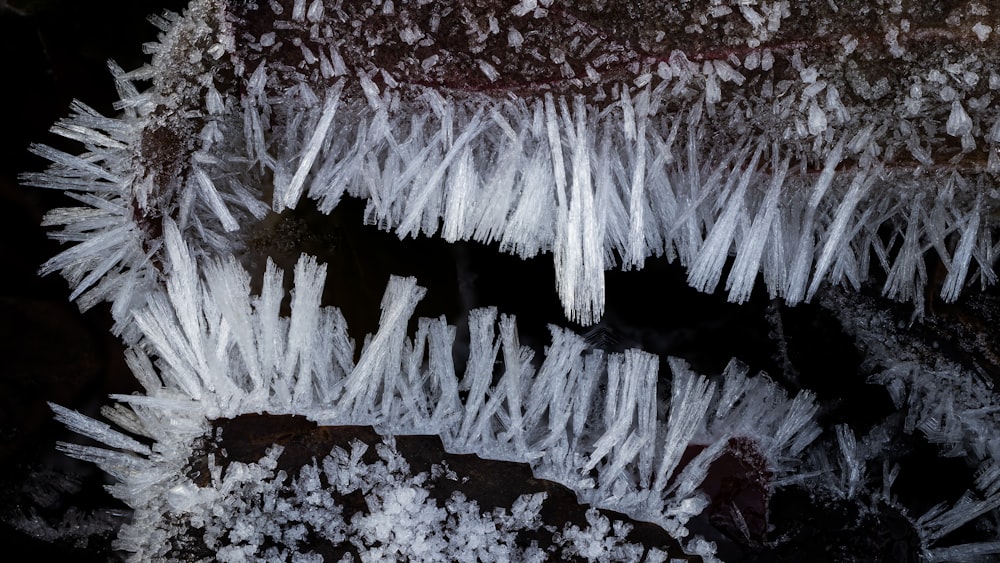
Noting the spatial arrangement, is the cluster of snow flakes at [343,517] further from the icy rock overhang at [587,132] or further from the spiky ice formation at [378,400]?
the icy rock overhang at [587,132]

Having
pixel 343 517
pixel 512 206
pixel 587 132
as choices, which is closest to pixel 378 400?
pixel 343 517

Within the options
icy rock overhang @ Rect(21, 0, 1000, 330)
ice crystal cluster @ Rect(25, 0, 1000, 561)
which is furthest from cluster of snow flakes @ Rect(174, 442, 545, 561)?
icy rock overhang @ Rect(21, 0, 1000, 330)

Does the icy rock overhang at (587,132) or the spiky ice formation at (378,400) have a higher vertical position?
the icy rock overhang at (587,132)

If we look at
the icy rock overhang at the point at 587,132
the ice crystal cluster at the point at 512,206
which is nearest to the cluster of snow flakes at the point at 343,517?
the ice crystal cluster at the point at 512,206

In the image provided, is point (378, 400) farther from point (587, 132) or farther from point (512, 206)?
point (587, 132)

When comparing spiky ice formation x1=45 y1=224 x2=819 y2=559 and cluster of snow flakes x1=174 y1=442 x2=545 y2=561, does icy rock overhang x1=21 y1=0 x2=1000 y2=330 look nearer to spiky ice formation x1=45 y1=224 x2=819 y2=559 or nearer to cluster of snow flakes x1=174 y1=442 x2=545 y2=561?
spiky ice formation x1=45 y1=224 x2=819 y2=559

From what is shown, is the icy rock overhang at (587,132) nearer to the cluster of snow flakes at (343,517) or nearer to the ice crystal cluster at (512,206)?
the ice crystal cluster at (512,206)

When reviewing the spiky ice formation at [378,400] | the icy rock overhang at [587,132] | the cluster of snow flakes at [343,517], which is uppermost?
the icy rock overhang at [587,132]

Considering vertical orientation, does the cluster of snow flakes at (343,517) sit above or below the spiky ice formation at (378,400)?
A: below
